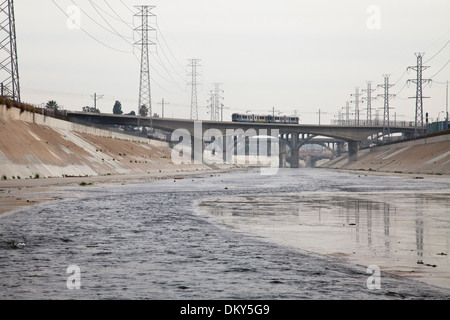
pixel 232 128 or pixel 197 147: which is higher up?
pixel 232 128

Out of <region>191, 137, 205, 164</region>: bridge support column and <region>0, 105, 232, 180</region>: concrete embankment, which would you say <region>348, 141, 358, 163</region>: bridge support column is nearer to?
<region>191, 137, 205, 164</region>: bridge support column

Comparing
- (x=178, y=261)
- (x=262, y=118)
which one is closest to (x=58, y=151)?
(x=178, y=261)

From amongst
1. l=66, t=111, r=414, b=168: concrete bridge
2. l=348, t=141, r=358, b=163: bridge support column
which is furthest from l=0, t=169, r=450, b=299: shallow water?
l=348, t=141, r=358, b=163: bridge support column

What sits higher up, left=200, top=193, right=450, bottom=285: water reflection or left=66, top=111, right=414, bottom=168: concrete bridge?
left=66, top=111, right=414, bottom=168: concrete bridge

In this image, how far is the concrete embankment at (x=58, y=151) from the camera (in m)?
47.0

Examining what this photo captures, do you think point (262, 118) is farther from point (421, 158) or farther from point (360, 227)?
point (360, 227)

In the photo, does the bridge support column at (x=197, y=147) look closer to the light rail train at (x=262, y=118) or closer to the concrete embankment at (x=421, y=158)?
the light rail train at (x=262, y=118)

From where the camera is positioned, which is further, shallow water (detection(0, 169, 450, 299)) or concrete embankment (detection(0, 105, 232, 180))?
concrete embankment (detection(0, 105, 232, 180))

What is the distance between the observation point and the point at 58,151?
5822cm

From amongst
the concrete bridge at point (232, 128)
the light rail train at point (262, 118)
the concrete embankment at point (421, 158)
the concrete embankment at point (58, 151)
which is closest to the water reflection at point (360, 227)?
the concrete embankment at point (58, 151)

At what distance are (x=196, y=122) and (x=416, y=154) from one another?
6951cm

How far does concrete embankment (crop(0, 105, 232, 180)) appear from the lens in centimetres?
4697
